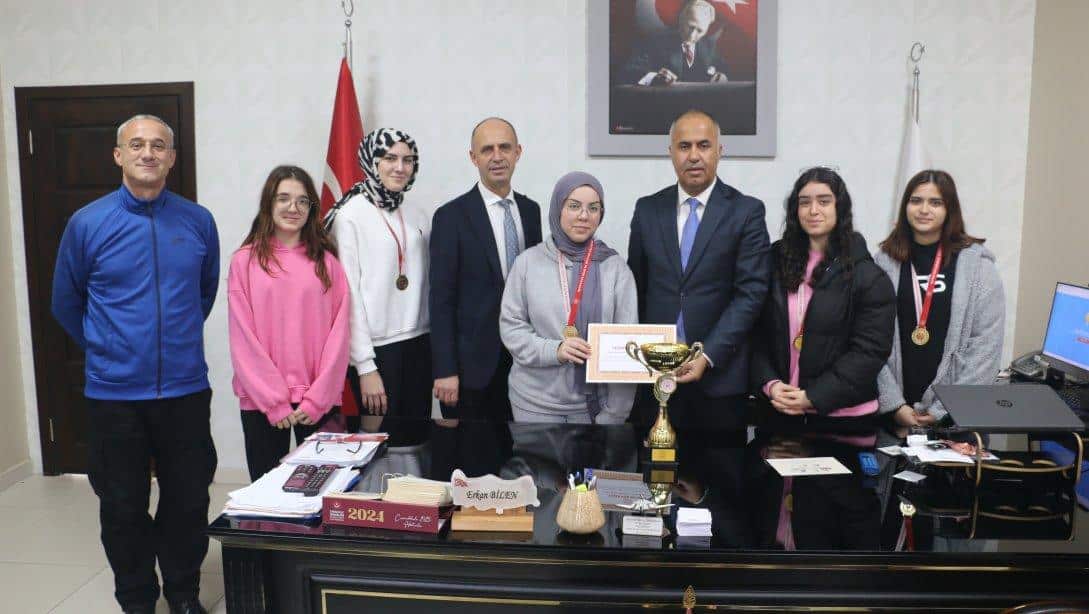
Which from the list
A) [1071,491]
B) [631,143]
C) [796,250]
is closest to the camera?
[1071,491]

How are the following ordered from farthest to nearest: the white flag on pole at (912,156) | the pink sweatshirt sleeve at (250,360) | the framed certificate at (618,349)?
the white flag on pole at (912,156), the pink sweatshirt sleeve at (250,360), the framed certificate at (618,349)

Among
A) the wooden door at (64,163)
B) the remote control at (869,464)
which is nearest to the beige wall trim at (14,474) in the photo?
the wooden door at (64,163)

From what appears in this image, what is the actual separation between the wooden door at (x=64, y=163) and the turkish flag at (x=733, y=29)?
269 cm

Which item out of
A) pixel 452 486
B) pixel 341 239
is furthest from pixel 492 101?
pixel 452 486

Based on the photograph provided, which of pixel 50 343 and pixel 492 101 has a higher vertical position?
pixel 492 101

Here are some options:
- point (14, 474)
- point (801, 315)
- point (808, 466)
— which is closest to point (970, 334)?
point (801, 315)

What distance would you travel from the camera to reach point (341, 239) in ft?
10.7

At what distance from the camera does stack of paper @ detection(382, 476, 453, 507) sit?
1.91m

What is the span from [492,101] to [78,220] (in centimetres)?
223

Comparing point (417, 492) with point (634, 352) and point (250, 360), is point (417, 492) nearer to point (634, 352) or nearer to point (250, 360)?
point (634, 352)

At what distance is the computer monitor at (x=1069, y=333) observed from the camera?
10.2 ft

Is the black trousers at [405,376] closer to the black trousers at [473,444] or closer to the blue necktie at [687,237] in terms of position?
the black trousers at [473,444]

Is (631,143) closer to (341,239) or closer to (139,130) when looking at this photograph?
(341,239)

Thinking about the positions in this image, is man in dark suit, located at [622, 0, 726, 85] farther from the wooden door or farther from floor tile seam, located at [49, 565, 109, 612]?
floor tile seam, located at [49, 565, 109, 612]
